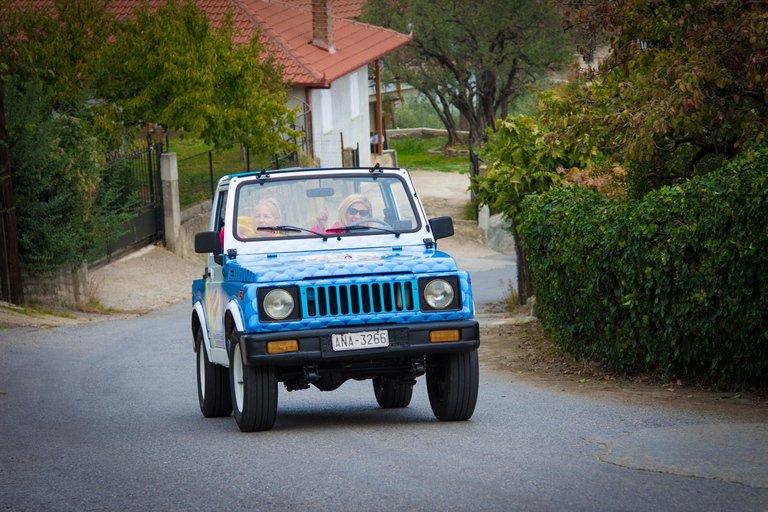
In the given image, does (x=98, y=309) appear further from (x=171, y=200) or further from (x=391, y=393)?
(x=391, y=393)

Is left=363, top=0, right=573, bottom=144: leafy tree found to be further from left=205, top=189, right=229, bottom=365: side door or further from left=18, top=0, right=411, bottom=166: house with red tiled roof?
left=205, top=189, right=229, bottom=365: side door

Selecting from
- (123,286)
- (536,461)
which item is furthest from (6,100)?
(536,461)

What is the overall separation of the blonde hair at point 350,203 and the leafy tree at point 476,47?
3984 centimetres

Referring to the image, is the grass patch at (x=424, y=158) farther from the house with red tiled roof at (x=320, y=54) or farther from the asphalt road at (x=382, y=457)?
the asphalt road at (x=382, y=457)

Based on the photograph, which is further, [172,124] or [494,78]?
[494,78]

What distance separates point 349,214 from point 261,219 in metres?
0.73

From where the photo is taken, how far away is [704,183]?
870cm

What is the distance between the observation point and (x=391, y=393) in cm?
934

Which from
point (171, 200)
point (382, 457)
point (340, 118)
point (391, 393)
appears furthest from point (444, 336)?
point (340, 118)

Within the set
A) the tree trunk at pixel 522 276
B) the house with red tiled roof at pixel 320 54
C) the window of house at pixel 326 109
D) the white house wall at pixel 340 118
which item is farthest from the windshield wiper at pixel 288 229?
the window of house at pixel 326 109

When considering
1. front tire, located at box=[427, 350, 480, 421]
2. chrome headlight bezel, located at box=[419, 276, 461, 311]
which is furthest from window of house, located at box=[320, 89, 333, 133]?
chrome headlight bezel, located at box=[419, 276, 461, 311]

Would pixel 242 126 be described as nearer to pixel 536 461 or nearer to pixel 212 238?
pixel 212 238

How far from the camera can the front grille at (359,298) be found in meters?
7.31

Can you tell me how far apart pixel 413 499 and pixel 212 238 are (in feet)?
11.6
